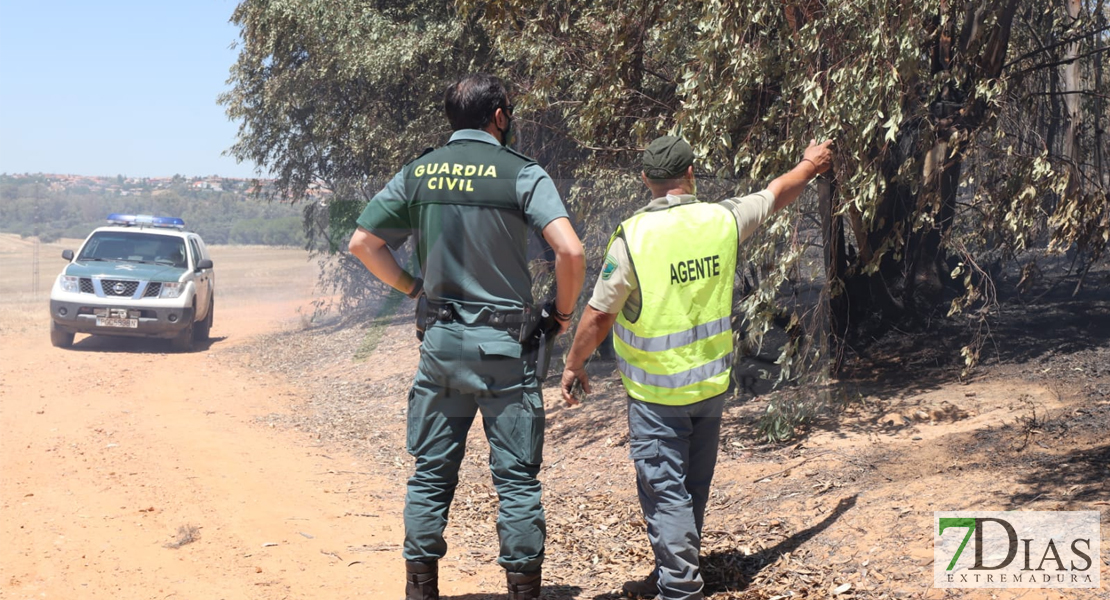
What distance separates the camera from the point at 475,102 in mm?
4039

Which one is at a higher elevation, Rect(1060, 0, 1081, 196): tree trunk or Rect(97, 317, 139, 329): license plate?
Rect(1060, 0, 1081, 196): tree trunk

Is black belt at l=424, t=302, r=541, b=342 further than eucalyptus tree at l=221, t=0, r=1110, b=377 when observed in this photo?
No

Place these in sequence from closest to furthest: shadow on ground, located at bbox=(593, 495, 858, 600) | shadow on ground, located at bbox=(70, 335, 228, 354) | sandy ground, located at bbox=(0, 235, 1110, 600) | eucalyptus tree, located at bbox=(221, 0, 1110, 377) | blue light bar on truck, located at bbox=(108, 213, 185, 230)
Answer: shadow on ground, located at bbox=(593, 495, 858, 600), sandy ground, located at bbox=(0, 235, 1110, 600), eucalyptus tree, located at bbox=(221, 0, 1110, 377), shadow on ground, located at bbox=(70, 335, 228, 354), blue light bar on truck, located at bbox=(108, 213, 185, 230)

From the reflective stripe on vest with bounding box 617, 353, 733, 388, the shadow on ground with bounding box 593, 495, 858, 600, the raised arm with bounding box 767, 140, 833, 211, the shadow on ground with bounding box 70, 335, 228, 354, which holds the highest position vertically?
the raised arm with bounding box 767, 140, 833, 211

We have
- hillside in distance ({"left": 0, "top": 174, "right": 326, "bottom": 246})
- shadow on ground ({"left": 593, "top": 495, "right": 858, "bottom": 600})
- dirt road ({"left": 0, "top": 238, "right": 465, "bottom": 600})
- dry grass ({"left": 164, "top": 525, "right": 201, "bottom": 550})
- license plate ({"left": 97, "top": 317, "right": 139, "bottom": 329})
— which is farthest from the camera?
hillside in distance ({"left": 0, "top": 174, "right": 326, "bottom": 246})

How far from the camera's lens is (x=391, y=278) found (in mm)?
4234

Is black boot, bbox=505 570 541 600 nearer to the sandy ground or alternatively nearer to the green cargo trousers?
the green cargo trousers

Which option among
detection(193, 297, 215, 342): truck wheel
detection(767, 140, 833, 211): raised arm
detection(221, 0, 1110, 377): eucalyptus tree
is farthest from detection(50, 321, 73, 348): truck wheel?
detection(767, 140, 833, 211): raised arm

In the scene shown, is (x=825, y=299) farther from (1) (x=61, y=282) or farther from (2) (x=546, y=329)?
(1) (x=61, y=282)

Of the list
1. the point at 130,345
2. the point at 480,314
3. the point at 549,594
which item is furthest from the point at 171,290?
the point at 480,314

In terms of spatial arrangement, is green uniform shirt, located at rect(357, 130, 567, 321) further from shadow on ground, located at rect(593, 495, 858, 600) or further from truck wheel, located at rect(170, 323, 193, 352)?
truck wheel, located at rect(170, 323, 193, 352)

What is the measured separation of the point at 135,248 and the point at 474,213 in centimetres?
1264

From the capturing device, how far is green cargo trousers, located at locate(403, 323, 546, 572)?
155 inches

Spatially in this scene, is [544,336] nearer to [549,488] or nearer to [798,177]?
[798,177]
